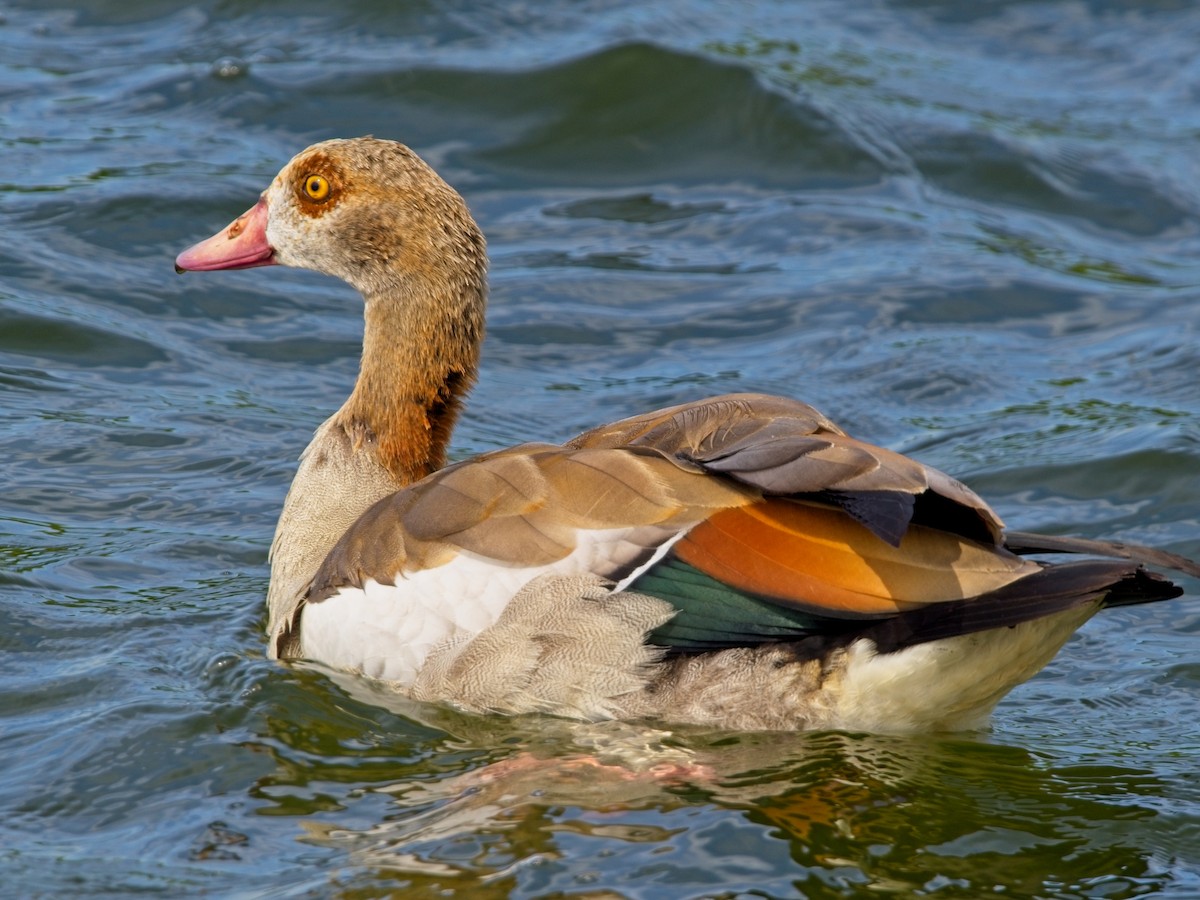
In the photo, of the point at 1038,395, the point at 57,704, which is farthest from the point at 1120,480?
the point at 57,704

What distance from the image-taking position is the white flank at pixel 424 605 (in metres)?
5.57

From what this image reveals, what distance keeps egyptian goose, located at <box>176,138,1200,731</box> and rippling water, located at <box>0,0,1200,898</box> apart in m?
0.19

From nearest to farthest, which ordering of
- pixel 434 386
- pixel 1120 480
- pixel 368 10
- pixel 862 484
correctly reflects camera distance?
1. pixel 862 484
2. pixel 434 386
3. pixel 1120 480
4. pixel 368 10

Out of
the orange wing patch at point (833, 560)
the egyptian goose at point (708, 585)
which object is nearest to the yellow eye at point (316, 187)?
the egyptian goose at point (708, 585)

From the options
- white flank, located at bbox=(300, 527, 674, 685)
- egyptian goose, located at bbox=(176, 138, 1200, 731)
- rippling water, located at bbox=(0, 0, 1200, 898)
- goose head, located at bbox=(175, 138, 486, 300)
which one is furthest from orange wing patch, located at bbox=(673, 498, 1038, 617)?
goose head, located at bbox=(175, 138, 486, 300)

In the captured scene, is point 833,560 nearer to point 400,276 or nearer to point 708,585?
point 708,585

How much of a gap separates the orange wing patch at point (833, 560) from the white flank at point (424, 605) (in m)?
0.21

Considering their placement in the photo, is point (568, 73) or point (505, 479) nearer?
point (505, 479)

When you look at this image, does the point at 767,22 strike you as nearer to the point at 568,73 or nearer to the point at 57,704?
the point at 568,73

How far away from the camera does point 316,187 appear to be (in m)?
6.93

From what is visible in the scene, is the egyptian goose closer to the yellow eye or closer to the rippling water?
the rippling water

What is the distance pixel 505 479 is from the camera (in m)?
5.83

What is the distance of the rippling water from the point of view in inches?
209

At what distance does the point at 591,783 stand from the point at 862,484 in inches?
49.9
